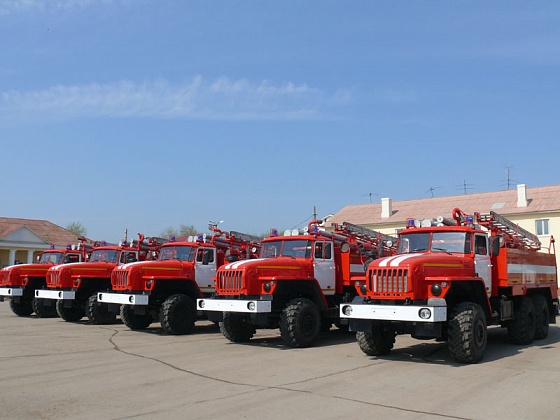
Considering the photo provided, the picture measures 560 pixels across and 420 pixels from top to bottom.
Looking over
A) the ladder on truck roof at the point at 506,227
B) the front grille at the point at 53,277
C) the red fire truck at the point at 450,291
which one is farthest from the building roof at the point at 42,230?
the red fire truck at the point at 450,291

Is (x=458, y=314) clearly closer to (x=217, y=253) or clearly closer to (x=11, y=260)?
(x=217, y=253)

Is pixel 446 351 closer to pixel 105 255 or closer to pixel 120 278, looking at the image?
pixel 120 278

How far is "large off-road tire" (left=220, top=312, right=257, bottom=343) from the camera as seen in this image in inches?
484

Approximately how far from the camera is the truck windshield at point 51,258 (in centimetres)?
1991

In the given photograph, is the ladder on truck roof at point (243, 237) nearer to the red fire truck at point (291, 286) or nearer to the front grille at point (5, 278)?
the red fire truck at point (291, 286)

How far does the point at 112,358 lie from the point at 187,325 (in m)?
4.00

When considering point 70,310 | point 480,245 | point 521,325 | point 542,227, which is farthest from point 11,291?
point 542,227

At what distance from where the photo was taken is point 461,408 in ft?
20.8

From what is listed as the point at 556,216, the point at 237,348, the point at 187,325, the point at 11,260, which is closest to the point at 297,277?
the point at 237,348

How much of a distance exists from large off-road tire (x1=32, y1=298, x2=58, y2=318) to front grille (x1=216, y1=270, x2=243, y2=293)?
8.38 metres

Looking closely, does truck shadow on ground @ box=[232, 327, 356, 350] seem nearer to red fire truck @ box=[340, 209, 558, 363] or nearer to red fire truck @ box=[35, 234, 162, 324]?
red fire truck @ box=[340, 209, 558, 363]

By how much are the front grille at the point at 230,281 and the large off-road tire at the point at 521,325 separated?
5775 mm

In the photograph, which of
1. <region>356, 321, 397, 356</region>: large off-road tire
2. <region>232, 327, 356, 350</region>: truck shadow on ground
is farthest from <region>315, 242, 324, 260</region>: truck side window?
<region>356, 321, 397, 356</region>: large off-road tire

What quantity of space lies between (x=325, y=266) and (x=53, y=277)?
900 centimetres
